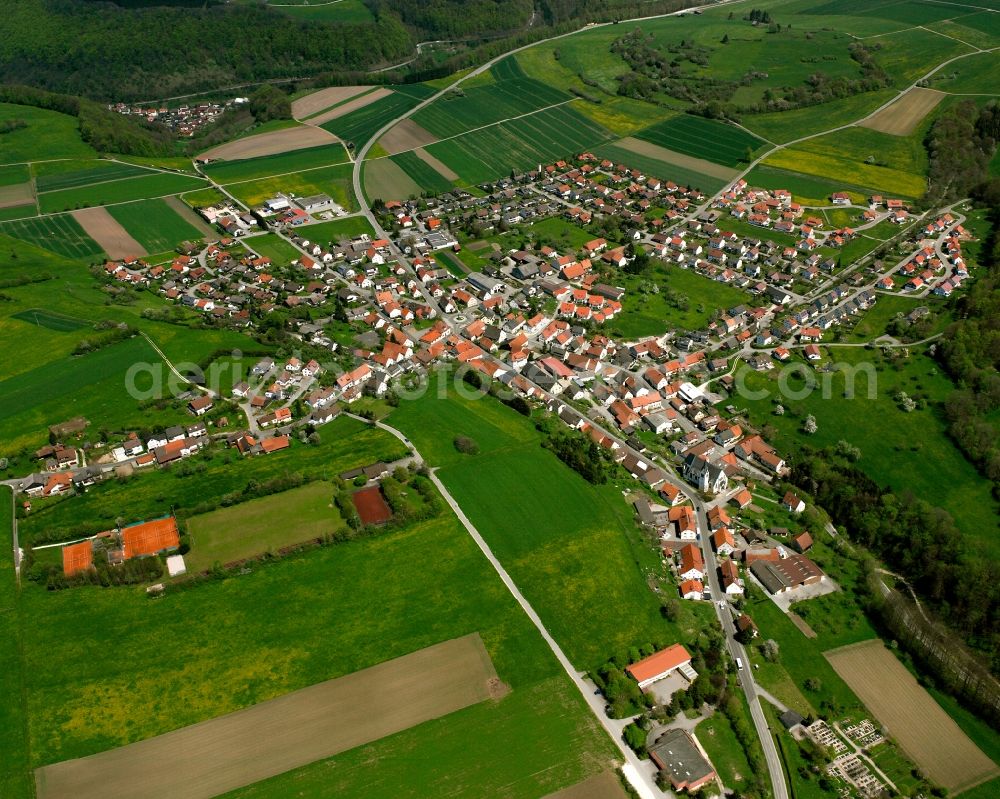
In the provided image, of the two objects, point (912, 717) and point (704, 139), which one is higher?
point (704, 139)

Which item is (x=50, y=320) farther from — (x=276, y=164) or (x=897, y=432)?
(x=897, y=432)

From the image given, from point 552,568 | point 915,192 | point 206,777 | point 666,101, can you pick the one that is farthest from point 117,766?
point 666,101

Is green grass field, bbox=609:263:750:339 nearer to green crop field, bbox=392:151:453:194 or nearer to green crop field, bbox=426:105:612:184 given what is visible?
green crop field, bbox=392:151:453:194

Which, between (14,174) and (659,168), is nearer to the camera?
(14,174)

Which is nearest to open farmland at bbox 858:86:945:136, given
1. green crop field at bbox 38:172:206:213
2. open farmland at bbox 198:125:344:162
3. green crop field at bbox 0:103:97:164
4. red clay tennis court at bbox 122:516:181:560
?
open farmland at bbox 198:125:344:162

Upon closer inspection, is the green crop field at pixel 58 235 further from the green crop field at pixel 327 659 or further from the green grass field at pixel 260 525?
→ the green crop field at pixel 327 659

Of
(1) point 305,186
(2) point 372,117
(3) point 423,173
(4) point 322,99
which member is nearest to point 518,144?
(3) point 423,173

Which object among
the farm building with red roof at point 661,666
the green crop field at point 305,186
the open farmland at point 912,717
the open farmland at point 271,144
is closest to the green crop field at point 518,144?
the green crop field at point 305,186
